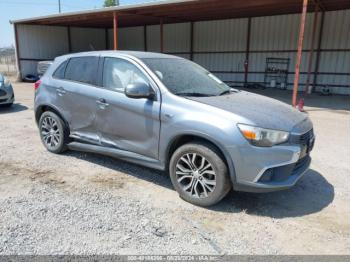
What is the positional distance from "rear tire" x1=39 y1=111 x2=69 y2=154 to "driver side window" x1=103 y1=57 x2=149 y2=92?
1.23m

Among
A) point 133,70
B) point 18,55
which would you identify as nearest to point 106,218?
point 133,70

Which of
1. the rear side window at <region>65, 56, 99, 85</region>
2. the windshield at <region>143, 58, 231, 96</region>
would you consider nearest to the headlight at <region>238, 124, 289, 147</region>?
the windshield at <region>143, 58, 231, 96</region>

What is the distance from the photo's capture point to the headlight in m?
3.22

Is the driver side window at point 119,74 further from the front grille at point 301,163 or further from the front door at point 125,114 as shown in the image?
the front grille at point 301,163

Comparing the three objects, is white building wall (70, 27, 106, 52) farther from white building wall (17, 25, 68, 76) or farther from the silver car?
the silver car

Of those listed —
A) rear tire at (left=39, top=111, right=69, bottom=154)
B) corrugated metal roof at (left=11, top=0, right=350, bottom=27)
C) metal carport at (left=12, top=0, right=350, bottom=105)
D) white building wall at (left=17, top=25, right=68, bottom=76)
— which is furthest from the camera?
white building wall at (left=17, top=25, right=68, bottom=76)

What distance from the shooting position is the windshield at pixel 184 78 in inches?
156

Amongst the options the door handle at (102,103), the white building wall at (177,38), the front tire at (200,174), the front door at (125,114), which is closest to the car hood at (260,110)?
the front tire at (200,174)

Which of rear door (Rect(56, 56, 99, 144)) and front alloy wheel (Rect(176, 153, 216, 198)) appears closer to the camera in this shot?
front alloy wheel (Rect(176, 153, 216, 198))

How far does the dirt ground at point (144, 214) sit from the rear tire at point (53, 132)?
0.24 m

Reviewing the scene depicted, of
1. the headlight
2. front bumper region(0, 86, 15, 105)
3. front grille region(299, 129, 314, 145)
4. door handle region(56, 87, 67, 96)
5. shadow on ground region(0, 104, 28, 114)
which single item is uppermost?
door handle region(56, 87, 67, 96)

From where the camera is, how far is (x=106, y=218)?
131 inches

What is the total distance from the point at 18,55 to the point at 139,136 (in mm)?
18882

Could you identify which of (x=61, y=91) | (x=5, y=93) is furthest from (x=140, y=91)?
(x=5, y=93)
